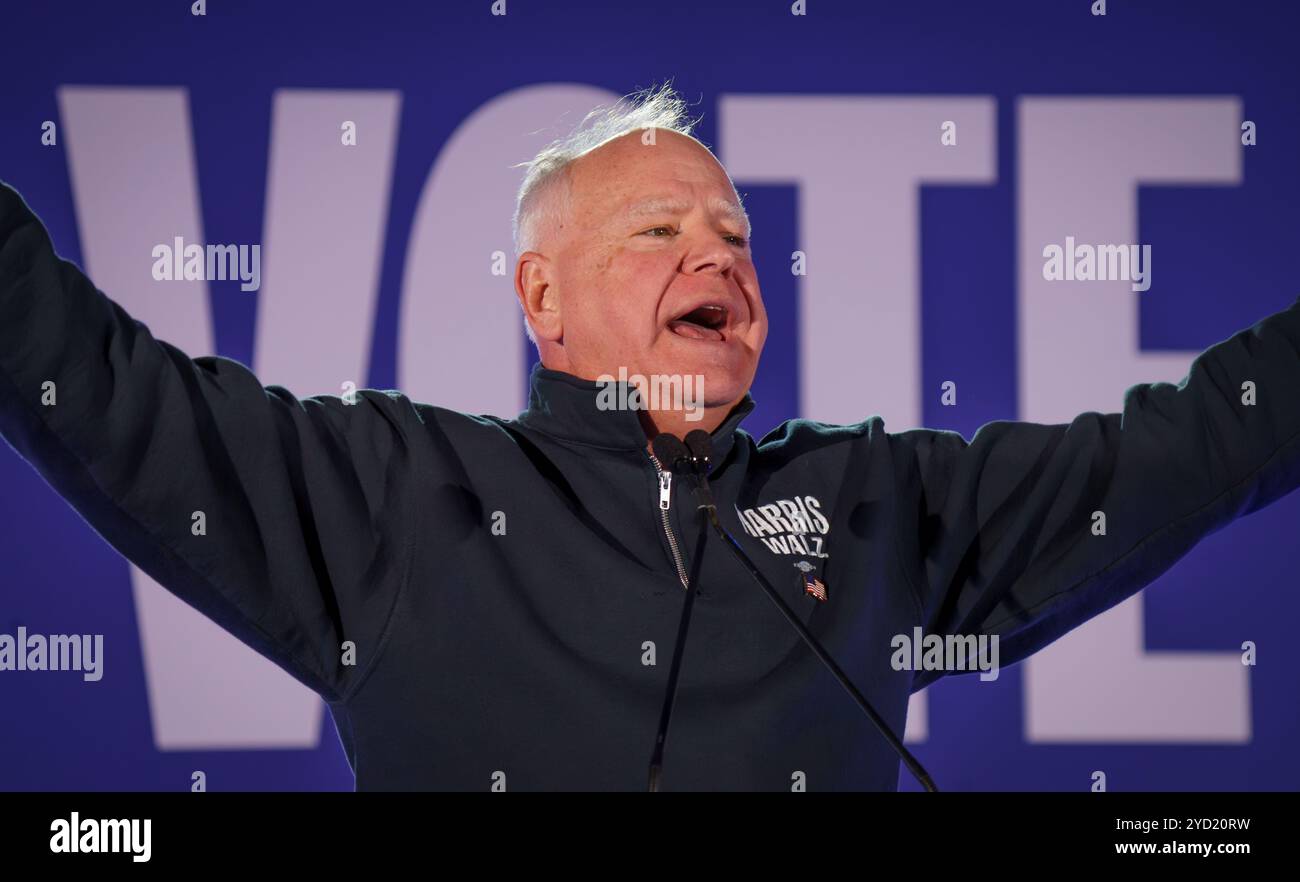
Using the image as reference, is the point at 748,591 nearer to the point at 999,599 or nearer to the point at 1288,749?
the point at 999,599

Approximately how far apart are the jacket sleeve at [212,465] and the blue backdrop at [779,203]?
29.4 inches

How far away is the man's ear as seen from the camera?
1826 mm

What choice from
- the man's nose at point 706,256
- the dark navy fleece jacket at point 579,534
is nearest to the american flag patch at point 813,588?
the dark navy fleece jacket at point 579,534

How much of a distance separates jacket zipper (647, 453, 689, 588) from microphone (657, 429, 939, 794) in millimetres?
110

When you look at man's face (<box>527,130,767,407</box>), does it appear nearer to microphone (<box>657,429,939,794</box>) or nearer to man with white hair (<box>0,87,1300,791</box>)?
man with white hair (<box>0,87,1300,791</box>)

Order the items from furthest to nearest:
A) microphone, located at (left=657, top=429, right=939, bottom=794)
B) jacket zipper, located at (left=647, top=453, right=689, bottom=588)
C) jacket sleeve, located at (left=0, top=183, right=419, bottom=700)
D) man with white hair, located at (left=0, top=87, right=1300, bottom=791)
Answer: jacket zipper, located at (left=647, top=453, right=689, bottom=588) < man with white hair, located at (left=0, top=87, right=1300, bottom=791) < jacket sleeve, located at (left=0, top=183, right=419, bottom=700) < microphone, located at (left=657, top=429, right=939, bottom=794)

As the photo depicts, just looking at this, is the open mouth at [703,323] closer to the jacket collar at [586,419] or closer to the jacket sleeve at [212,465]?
the jacket collar at [586,419]

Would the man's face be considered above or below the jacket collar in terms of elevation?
above

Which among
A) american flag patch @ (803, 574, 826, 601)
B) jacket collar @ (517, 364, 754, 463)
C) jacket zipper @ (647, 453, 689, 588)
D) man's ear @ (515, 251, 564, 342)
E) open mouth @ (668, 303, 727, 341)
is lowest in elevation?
american flag patch @ (803, 574, 826, 601)

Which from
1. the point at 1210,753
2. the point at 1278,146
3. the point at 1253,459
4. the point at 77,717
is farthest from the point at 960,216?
the point at 77,717

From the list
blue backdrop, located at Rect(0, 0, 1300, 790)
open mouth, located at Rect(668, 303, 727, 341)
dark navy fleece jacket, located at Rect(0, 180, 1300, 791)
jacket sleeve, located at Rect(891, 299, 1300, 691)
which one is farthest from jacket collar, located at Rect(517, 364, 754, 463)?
blue backdrop, located at Rect(0, 0, 1300, 790)

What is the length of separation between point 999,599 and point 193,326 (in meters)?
1.35

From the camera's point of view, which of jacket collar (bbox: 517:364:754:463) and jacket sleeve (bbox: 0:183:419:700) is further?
jacket collar (bbox: 517:364:754:463)

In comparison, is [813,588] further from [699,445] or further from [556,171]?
[556,171]
